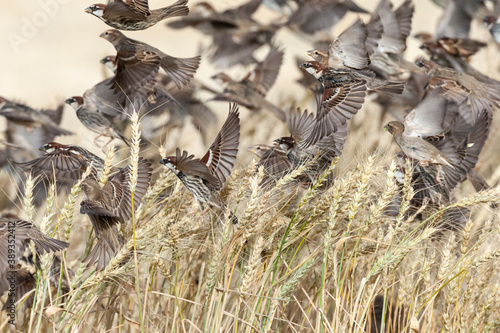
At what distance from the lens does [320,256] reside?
242cm

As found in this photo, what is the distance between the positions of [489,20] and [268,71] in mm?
1713

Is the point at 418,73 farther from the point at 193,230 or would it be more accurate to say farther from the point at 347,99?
the point at 193,230

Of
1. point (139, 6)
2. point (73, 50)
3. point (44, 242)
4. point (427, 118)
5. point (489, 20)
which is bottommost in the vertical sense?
point (73, 50)

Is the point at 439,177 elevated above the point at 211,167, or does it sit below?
below

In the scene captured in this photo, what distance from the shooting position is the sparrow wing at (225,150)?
2746 millimetres

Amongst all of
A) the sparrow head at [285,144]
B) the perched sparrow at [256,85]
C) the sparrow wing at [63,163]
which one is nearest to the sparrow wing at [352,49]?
the sparrow head at [285,144]

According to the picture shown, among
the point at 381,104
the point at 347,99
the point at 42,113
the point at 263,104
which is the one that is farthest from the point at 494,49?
the point at 42,113

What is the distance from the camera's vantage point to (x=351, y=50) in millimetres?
3469

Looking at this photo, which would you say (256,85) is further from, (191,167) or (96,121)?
(191,167)

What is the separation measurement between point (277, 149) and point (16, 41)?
467 centimetres

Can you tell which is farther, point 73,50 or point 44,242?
point 73,50

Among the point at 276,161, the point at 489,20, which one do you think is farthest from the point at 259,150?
the point at 489,20

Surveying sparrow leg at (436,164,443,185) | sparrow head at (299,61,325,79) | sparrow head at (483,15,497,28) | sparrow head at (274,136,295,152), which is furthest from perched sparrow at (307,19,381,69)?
sparrow head at (483,15,497,28)

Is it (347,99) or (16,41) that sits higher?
(347,99)
